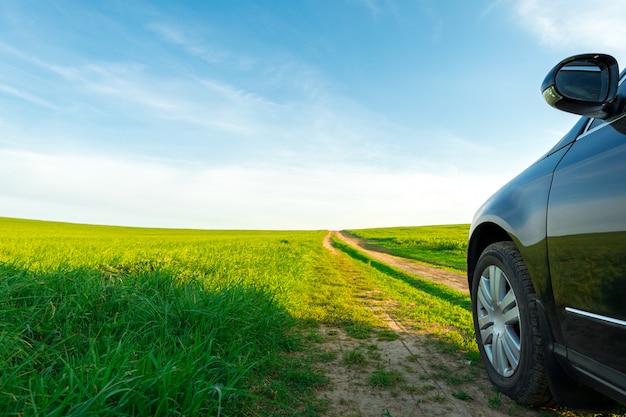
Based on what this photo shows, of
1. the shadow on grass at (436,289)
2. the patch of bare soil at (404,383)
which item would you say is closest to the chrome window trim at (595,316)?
the patch of bare soil at (404,383)

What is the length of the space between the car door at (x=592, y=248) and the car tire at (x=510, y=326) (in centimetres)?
29

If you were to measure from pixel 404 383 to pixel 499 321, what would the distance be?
0.89 meters

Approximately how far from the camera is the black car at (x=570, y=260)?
1756 mm

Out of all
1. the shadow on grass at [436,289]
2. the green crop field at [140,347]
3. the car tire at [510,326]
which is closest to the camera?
the green crop field at [140,347]

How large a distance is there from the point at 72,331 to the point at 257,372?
1557mm

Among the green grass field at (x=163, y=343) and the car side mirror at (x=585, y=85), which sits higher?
the car side mirror at (x=585, y=85)

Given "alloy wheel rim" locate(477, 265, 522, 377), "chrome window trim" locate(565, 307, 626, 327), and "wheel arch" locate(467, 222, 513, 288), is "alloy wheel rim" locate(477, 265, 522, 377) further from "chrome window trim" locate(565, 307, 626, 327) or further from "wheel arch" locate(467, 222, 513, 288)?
"chrome window trim" locate(565, 307, 626, 327)

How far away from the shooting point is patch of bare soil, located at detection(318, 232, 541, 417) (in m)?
2.59

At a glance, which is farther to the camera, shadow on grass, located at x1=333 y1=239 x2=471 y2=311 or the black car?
shadow on grass, located at x1=333 y1=239 x2=471 y2=311

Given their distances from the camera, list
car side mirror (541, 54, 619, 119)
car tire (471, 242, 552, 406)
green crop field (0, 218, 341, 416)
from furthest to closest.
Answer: car tire (471, 242, 552, 406)
green crop field (0, 218, 341, 416)
car side mirror (541, 54, 619, 119)

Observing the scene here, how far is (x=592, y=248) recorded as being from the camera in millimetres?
1840

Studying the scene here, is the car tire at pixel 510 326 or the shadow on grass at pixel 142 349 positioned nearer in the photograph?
the shadow on grass at pixel 142 349

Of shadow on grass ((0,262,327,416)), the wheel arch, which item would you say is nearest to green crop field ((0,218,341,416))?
Answer: shadow on grass ((0,262,327,416))

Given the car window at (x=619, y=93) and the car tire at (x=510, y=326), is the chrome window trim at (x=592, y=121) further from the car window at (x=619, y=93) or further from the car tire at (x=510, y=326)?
the car tire at (x=510, y=326)
